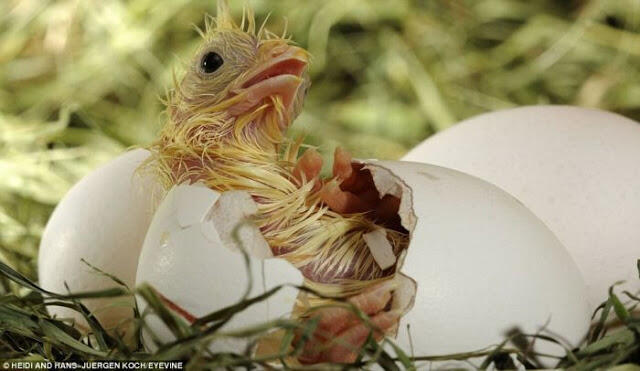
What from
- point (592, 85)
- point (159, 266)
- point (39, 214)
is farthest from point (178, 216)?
point (592, 85)

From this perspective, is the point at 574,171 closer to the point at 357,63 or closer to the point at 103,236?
the point at 103,236

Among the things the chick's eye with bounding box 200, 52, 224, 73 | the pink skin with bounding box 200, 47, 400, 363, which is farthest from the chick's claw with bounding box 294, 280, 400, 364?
the chick's eye with bounding box 200, 52, 224, 73

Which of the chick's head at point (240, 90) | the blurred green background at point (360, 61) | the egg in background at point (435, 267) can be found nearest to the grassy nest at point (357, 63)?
the blurred green background at point (360, 61)

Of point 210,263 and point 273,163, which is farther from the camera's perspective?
point 273,163

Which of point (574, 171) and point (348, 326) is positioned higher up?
point (574, 171)

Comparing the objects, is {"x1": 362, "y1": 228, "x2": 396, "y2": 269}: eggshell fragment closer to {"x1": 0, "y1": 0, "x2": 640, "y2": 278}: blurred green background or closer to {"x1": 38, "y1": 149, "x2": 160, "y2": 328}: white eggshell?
{"x1": 38, "y1": 149, "x2": 160, "y2": 328}: white eggshell

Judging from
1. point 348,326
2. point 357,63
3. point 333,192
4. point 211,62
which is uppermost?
point 357,63

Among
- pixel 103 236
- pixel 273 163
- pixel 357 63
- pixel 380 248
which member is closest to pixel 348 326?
pixel 380 248
